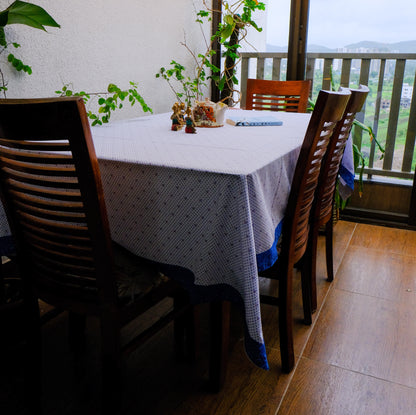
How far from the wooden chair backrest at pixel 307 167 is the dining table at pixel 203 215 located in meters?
0.07

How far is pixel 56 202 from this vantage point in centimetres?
98

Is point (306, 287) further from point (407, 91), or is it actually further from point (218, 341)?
point (407, 91)

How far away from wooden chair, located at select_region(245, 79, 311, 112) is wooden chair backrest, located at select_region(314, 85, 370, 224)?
969 millimetres

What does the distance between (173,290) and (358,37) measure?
2.54 m

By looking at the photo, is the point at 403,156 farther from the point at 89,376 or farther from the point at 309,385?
the point at 89,376

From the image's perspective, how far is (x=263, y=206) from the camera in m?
1.07

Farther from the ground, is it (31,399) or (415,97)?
(415,97)

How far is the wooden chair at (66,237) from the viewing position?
0.86 meters

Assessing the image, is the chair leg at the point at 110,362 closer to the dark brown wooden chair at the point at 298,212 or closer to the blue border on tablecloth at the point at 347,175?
the dark brown wooden chair at the point at 298,212

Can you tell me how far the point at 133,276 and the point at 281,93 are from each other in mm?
1936

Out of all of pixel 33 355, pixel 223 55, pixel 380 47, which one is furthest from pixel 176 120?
pixel 380 47

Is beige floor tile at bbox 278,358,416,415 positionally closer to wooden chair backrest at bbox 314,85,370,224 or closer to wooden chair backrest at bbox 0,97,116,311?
wooden chair backrest at bbox 314,85,370,224

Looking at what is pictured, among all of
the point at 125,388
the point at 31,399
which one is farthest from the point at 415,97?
the point at 31,399

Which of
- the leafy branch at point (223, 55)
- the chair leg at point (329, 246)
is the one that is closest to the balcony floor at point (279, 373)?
the chair leg at point (329, 246)
